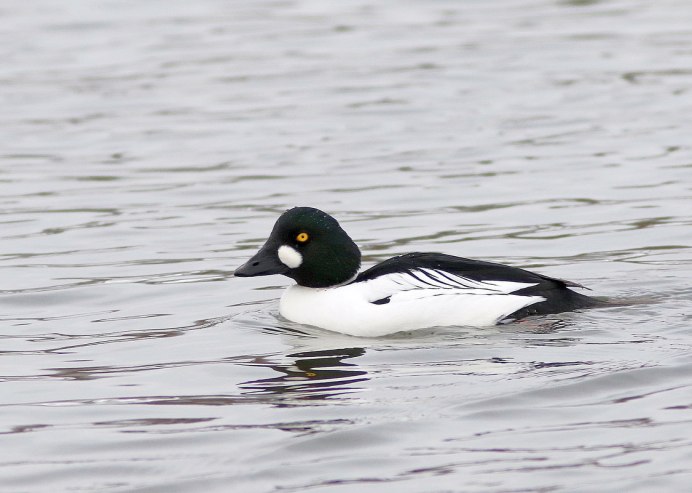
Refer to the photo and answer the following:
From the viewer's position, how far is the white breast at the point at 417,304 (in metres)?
8.77

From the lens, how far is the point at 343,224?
12.3m

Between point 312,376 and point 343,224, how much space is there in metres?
4.48

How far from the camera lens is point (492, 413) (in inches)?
270

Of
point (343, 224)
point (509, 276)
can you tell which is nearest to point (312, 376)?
point (509, 276)

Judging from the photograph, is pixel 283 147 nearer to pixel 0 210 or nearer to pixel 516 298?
pixel 0 210

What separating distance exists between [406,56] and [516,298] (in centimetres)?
1134

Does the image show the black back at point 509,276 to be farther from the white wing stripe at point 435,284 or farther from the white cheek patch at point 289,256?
the white cheek patch at point 289,256

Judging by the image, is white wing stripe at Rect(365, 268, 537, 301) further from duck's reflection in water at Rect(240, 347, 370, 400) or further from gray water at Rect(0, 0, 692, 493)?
duck's reflection in water at Rect(240, 347, 370, 400)

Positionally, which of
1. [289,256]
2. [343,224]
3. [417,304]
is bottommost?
[343,224]

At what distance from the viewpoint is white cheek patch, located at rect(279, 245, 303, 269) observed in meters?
9.14

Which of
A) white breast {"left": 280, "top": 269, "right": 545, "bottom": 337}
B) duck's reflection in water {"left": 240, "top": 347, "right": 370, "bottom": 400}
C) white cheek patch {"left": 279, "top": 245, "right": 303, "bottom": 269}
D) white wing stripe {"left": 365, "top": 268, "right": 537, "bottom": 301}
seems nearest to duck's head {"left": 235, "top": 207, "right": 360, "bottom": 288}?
white cheek patch {"left": 279, "top": 245, "right": 303, "bottom": 269}

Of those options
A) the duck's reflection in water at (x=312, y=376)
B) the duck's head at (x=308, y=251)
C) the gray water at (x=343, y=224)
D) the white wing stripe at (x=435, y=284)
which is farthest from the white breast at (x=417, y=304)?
the duck's reflection in water at (x=312, y=376)

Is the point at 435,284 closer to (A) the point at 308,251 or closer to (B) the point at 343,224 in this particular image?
(A) the point at 308,251

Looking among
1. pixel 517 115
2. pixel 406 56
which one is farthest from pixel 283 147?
pixel 406 56
